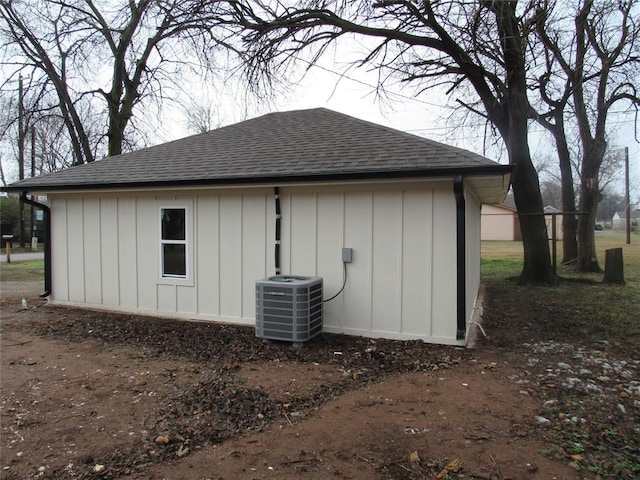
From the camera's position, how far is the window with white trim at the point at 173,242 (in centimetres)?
722

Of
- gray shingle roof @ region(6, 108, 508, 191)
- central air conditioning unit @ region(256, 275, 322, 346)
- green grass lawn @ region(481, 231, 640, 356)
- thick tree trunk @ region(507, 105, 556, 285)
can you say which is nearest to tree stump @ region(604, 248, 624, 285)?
green grass lawn @ region(481, 231, 640, 356)

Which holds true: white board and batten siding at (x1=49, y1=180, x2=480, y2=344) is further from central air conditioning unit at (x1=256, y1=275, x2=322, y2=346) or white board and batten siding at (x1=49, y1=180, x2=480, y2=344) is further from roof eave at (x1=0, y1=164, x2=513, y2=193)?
central air conditioning unit at (x1=256, y1=275, x2=322, y2=346)

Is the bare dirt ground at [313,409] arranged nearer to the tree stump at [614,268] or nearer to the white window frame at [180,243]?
the white window frame at [180,243]

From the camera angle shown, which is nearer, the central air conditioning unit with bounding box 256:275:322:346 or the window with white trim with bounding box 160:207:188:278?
the central air conditioning unit with bounding box 256:275:322:346

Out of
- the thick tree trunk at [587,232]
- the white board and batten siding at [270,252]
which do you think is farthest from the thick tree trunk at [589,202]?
the white board and batten siding at [270,252]

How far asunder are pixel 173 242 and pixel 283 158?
88.7 inches

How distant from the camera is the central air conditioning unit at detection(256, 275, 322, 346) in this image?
5.47 m

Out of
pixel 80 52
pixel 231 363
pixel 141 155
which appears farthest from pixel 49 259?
pixel 80 52

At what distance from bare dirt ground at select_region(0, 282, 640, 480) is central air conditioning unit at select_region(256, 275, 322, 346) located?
0.22m

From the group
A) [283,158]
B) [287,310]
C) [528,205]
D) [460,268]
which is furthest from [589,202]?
[287,310]

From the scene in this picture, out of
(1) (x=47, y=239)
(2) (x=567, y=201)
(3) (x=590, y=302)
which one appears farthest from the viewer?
(2) (x=567, y=201)

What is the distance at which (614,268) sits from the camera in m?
11.6

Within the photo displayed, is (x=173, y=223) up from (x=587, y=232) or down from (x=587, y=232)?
up

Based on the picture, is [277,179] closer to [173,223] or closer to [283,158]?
[283,158]
